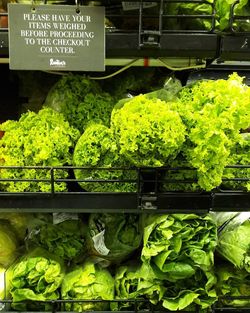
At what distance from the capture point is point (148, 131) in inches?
36.5

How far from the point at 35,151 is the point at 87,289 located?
0.44 metres

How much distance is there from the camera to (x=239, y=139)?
40.5 inches

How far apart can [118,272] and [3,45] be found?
2.43 feet

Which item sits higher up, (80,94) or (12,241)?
(80,94)

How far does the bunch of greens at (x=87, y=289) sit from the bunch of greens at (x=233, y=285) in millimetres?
330

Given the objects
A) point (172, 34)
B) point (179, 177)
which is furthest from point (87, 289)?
point (172, 34)

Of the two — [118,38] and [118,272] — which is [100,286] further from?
[118,38]

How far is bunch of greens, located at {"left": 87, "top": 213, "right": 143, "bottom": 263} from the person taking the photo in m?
1.20

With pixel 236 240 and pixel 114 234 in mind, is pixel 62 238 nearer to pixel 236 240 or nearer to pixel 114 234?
pixel 114 234

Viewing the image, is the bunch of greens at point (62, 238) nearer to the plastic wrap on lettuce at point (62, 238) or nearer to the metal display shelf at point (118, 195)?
the plastic wrap on lettuce at point (62, 238)

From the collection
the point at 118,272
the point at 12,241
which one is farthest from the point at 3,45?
the point at 118,272

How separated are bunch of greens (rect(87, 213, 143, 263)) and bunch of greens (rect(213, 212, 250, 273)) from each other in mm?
251

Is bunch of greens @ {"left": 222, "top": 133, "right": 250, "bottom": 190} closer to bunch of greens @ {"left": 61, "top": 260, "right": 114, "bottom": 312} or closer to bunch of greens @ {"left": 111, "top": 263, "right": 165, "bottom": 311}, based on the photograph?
bunch of greens @ {"left": 111, "top": 263, "right": 165, "bottom": 311}

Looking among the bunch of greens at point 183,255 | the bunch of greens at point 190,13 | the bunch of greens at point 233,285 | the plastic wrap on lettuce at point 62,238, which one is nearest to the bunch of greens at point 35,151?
the plastic wrap on lettuce at point 62,238
